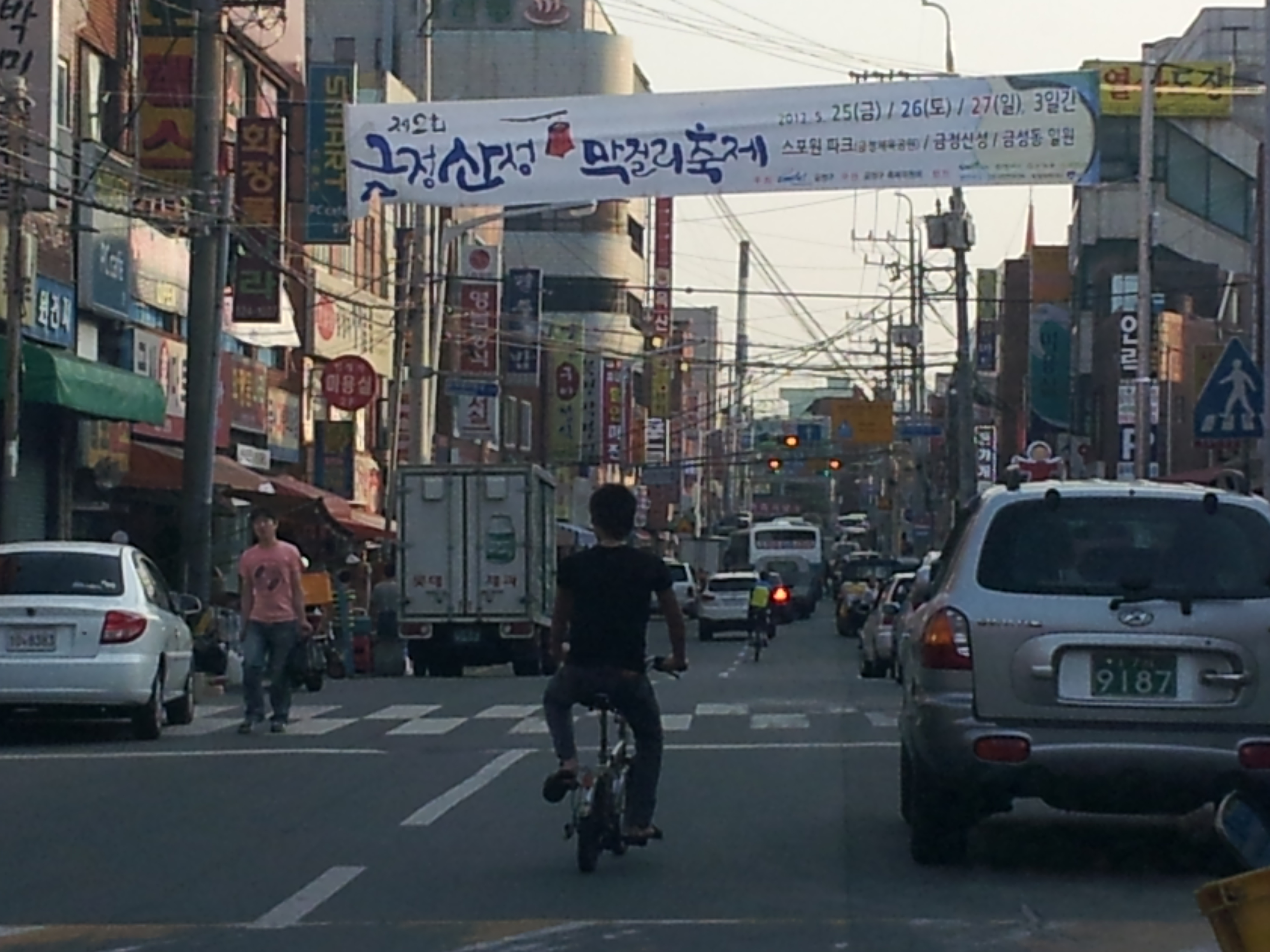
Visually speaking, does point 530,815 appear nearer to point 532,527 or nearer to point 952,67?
point 532,527

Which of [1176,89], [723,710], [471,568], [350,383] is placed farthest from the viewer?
[1176,89]

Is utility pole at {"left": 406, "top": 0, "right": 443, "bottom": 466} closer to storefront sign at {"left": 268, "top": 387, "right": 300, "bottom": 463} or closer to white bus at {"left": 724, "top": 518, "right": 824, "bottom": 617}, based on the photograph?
storefront sign at {"left": 268, "top": 387, "right": 300, "bottom": 463}

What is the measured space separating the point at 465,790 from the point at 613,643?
4316 mm

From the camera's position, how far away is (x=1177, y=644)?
1032 cm

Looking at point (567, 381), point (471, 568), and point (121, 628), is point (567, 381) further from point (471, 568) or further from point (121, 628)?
point (121, 628)

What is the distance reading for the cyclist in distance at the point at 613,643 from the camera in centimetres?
1081

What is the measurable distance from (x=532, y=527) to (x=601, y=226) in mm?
79160

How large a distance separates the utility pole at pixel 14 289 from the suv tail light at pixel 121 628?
7782mm

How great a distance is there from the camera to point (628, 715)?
10.8 meters

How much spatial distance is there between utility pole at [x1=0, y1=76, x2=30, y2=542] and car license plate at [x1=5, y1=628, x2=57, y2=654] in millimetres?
7809

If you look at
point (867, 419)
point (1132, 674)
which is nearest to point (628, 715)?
point (1132, 674)

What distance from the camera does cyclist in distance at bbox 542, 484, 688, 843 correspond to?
1081cm

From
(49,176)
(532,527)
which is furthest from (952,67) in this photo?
(49,176)

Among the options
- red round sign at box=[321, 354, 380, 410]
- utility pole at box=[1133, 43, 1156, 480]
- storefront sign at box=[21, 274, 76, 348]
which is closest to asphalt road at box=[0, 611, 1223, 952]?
storefront sign at box=[21, 274, 76, 348]
